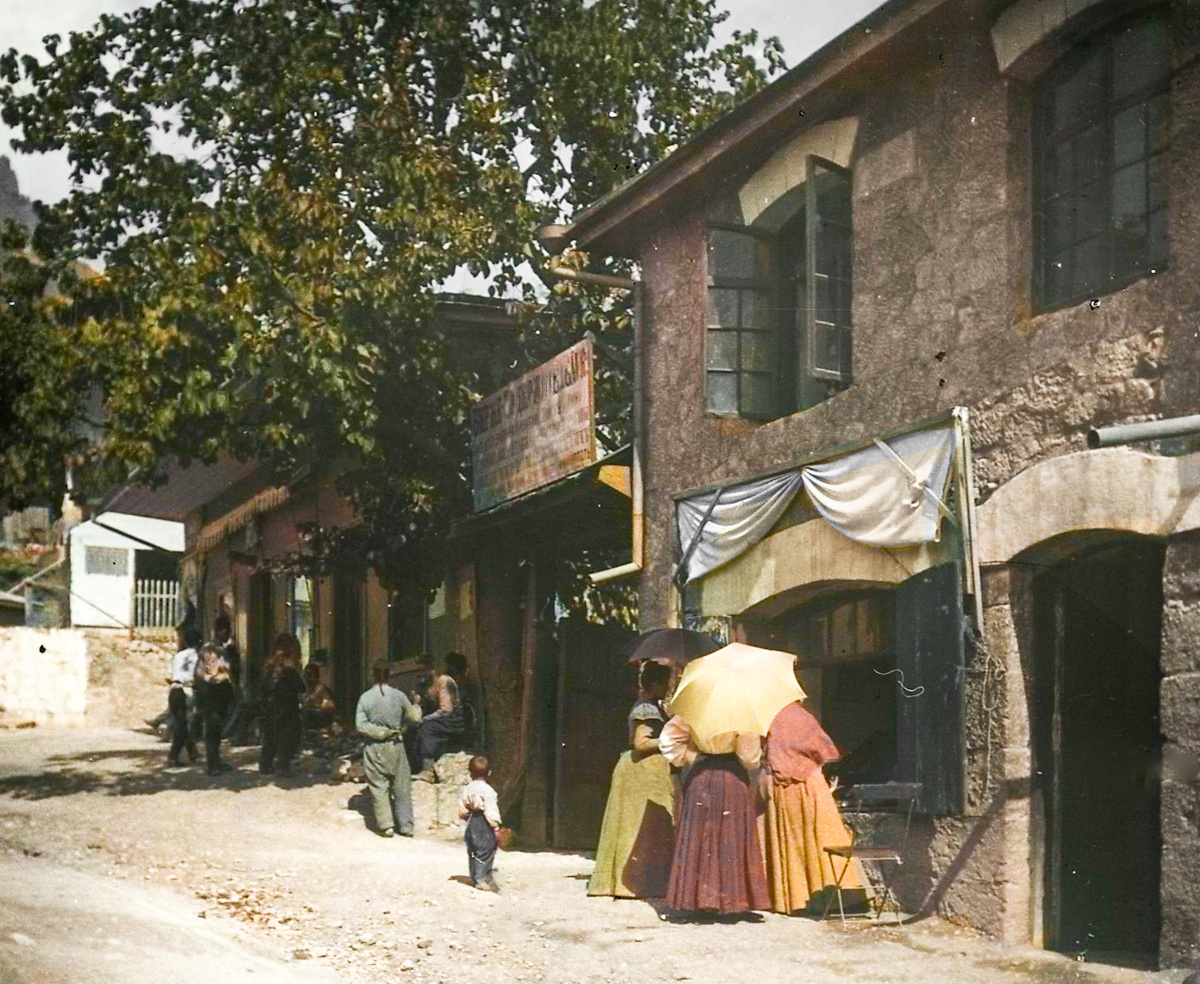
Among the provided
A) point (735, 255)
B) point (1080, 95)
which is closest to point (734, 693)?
point (1080, 95)

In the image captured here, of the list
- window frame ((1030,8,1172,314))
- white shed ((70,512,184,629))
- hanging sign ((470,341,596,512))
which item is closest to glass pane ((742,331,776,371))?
hanging sign ((470,341,596,512))

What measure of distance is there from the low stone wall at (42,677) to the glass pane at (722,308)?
15.7 m

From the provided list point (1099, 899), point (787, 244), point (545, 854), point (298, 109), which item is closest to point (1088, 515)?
point (1099, 899)

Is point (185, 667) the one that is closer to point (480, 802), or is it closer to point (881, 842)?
point (480, 802)

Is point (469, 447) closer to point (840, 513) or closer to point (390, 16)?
point (390, 16)

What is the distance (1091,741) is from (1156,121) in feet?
10.8

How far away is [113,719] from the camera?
26.7m

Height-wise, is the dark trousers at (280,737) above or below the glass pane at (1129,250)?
below

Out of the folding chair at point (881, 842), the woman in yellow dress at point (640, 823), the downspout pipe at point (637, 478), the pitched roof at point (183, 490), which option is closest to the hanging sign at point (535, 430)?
the downspout pipe at point (637, 478)

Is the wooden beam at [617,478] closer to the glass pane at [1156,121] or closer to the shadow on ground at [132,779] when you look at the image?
the shadow on ground at [132,779]

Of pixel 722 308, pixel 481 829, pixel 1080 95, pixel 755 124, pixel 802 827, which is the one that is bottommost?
pixel 481 829

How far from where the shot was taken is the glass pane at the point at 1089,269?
10070 mm

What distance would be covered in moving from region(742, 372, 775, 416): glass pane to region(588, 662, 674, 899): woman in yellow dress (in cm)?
230

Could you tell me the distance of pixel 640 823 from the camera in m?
12.1
